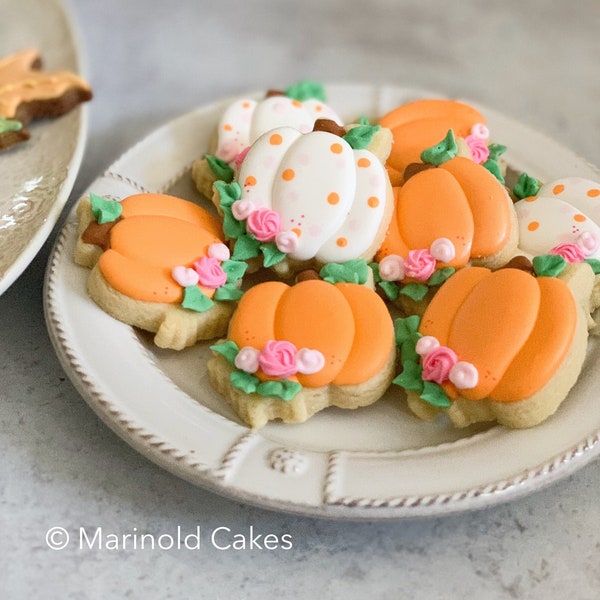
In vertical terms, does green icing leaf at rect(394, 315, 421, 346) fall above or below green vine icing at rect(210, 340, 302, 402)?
above

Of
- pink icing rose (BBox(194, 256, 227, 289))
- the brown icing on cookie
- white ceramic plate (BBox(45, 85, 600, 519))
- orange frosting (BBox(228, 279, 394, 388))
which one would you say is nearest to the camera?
white ceramic plate (BBox(45, 85, 600, 519))

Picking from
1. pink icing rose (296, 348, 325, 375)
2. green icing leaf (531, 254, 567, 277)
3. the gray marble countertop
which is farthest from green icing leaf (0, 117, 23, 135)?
green icing leaf (531, 254, 567, 277)

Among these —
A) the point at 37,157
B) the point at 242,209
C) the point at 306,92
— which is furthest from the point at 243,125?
the point at 37,157

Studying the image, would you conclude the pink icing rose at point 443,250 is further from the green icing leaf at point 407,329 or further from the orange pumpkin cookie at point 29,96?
the orange pumpkin cookie at point 29,96

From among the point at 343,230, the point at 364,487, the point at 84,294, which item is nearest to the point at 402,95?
the point at 343,230

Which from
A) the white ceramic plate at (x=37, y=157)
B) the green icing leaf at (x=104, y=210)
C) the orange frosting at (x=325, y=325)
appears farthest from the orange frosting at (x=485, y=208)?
the white ceramic plate at (x=37, y=157)

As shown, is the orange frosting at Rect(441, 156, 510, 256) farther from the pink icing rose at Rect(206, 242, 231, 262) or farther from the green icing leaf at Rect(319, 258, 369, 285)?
the pink icing rose at Rect(206, 242, 231, 262)

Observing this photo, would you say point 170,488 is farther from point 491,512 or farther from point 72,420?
point 491,512
